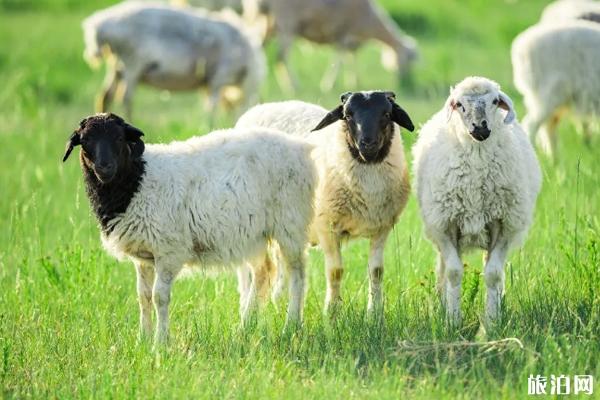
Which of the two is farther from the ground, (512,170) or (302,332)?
(512,170)

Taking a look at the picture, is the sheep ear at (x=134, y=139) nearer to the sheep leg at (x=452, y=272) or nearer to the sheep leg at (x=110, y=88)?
the sheep leg at (x=452, y=272)

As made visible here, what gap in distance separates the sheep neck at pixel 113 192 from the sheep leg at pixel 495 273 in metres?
2.21

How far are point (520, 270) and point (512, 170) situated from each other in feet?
3.20

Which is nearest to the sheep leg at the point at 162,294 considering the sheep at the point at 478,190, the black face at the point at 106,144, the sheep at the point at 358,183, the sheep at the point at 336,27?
the black face at the point at 106,144

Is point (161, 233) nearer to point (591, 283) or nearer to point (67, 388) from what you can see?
point (67, 388)

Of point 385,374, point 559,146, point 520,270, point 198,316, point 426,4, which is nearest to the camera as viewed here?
point 385,374

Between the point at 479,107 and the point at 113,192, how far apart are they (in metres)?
2.26

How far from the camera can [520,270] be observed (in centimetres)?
753

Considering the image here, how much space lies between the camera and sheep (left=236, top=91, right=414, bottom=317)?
7086 millimetres

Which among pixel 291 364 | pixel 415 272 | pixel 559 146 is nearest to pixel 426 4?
pixel 559 146

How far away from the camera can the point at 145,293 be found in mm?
6984

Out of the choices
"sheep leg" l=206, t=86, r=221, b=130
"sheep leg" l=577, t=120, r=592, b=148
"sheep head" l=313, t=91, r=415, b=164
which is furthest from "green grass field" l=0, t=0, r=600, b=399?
"sheep leg" l=206, t=86, r=221, b=130

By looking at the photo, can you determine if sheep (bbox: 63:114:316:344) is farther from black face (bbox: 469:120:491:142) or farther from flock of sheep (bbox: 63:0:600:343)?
black face (bbox: 469:120:491:142)

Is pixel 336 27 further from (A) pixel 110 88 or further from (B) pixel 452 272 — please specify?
(B) pixel 452 272
